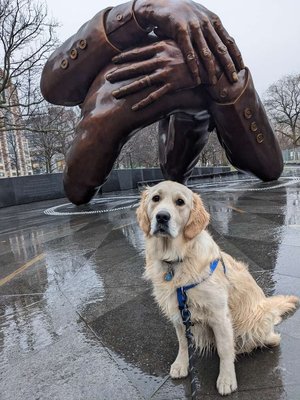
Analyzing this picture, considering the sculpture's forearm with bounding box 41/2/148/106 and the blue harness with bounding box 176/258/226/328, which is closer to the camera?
the blue harness with bounding box 176/258/226/328

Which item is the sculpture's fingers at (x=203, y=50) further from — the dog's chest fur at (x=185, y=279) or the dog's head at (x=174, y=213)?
the dog's chest fur at (x=185, y=279)

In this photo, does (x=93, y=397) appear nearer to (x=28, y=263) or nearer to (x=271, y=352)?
(x=271, y=352)

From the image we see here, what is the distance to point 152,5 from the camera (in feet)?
13.7

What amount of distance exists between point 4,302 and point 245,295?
255cm

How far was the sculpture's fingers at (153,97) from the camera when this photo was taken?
421 centimetres

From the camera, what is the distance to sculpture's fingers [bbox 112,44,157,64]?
167 inches

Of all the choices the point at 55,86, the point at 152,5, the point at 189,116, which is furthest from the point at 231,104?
the point at 55,86

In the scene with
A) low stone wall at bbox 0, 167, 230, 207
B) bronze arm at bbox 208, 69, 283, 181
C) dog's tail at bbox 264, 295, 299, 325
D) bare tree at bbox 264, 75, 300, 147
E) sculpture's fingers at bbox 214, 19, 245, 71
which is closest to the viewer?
dog's tail at bbox 264, 295, 299, 325

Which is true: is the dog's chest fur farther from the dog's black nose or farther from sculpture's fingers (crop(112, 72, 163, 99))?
sculpture's fingers (crop(112, 72, 163, 99))

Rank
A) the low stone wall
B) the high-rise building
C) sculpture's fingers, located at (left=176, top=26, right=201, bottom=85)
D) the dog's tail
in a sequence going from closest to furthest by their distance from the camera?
the dog's tail → sculpture's fingers, located at (left=176, top=26, right=201, bottom=85) → the low stone wall → the high-rise building

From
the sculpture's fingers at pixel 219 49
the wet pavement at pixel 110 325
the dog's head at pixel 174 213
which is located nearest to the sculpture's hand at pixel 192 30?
the sculpture's fingers at pixel 219 49

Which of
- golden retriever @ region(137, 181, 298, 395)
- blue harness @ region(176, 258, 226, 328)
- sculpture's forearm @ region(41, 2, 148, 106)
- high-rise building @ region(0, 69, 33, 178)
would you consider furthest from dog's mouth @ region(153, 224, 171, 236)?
high-rise building @ region(0, 69, 33, 178)

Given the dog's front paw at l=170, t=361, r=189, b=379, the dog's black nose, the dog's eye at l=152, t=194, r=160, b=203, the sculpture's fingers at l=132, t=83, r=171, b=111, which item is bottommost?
the dog's front paw at l=170, t=361, r=189, b=379

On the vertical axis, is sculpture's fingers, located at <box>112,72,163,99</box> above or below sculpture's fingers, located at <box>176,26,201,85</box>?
below
